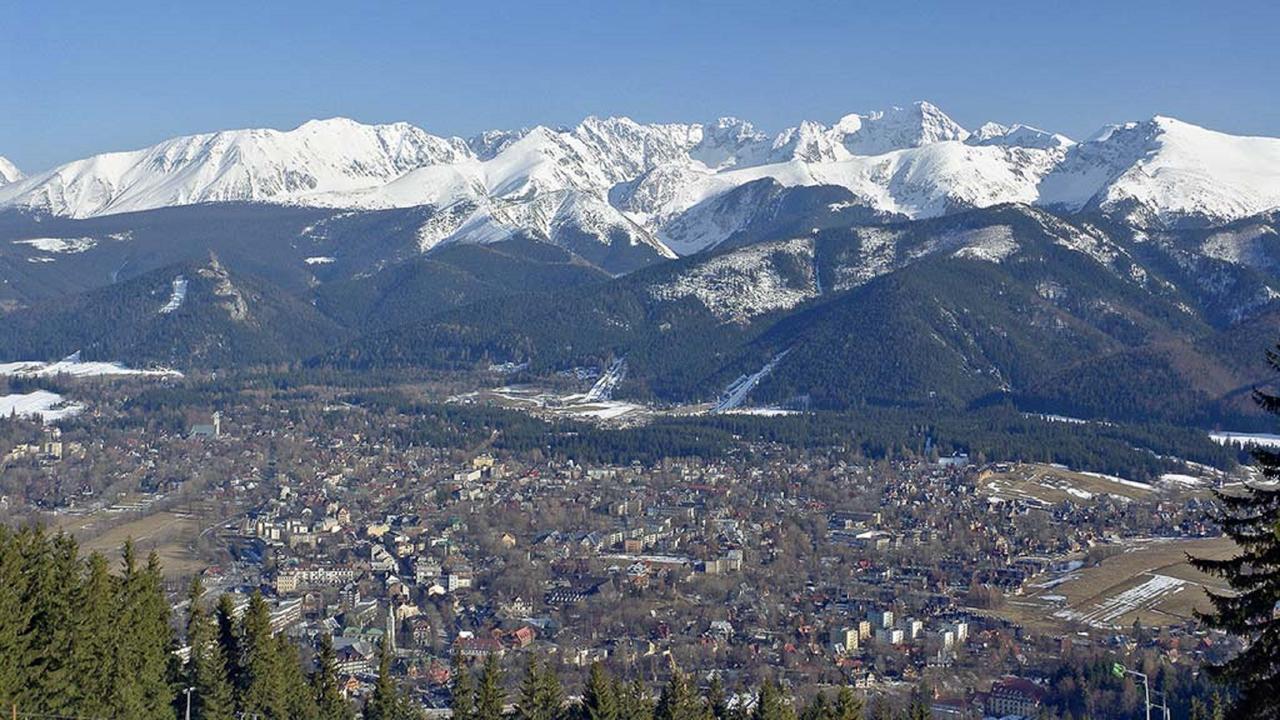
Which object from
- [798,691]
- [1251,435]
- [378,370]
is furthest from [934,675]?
[378,370]

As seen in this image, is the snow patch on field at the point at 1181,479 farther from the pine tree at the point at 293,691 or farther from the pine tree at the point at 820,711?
the pine tree at the point at 293,691

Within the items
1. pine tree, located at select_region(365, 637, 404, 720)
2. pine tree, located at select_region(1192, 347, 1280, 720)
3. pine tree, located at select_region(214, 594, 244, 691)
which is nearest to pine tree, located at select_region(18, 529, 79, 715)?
pine tree, located at select_region(214, 594, 244, 691)

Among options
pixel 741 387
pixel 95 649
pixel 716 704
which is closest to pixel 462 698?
pixel 716 704

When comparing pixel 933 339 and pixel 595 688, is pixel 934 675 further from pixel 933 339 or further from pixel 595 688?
pixel 933 339

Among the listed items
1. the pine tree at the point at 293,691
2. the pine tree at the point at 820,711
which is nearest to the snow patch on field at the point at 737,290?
the pine tree at the point at 820,711

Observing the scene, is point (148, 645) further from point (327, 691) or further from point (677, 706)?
point (677, 706)

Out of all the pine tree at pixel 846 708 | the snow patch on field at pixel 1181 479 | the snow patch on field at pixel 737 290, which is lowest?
the snow patch on field at pixel 1181 479
